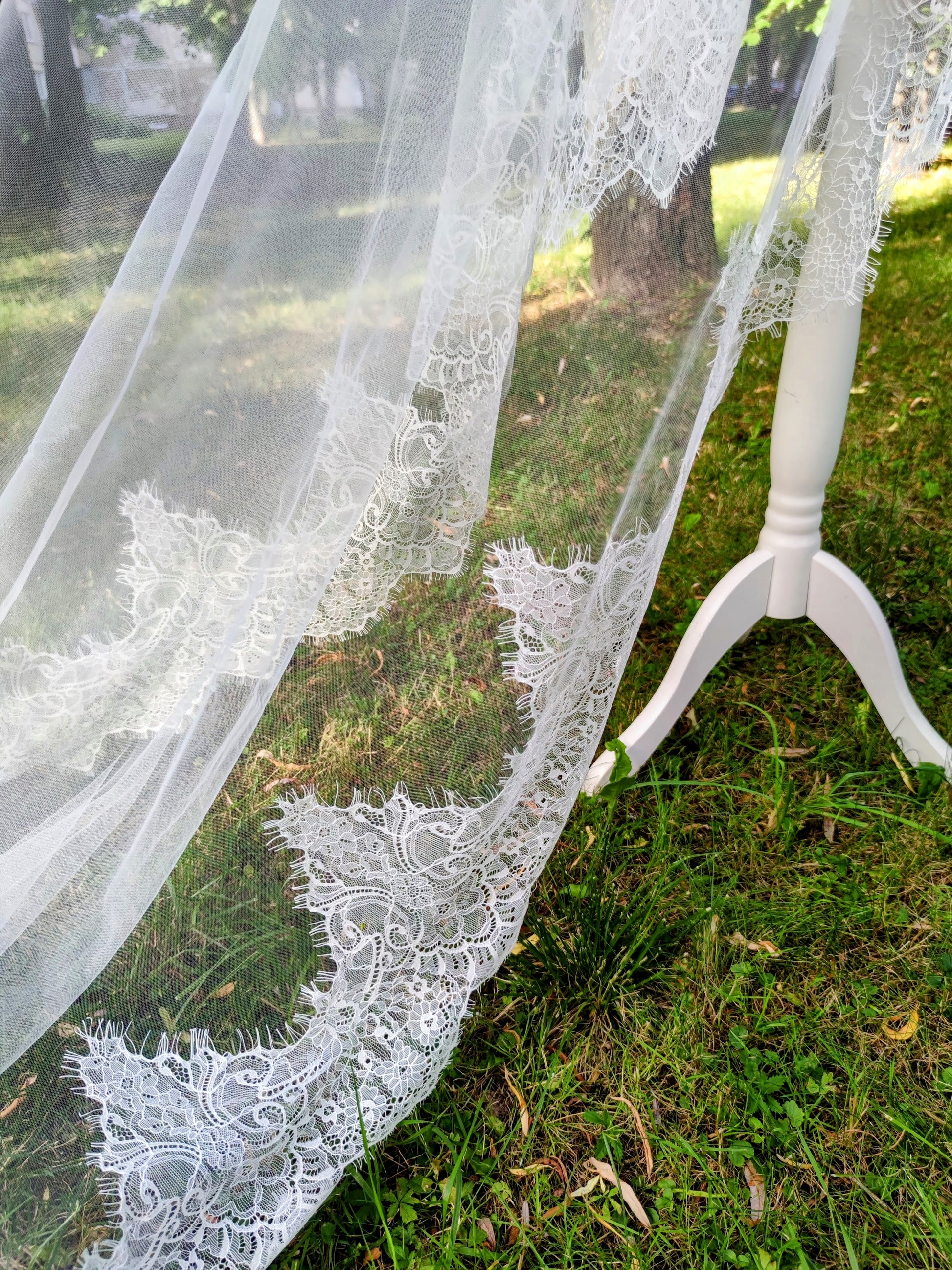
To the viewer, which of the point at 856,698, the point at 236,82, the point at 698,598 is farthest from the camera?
the point at 698,598

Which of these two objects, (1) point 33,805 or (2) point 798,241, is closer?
(1) point 33,805

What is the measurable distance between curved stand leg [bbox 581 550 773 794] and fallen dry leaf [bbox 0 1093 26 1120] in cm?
90

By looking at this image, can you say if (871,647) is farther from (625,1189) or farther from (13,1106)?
(13,1106)

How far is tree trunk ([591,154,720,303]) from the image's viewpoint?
3.43 feet

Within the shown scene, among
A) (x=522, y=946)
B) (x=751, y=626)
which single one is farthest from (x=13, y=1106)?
(x=751, y=626)

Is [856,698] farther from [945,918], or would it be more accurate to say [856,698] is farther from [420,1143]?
[420,1143]

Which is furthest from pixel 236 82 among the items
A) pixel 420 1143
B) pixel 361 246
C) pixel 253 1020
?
pixel 420 1143

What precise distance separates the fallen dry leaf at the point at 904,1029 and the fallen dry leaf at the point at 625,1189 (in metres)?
0.40

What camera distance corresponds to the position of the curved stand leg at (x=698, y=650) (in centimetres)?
160

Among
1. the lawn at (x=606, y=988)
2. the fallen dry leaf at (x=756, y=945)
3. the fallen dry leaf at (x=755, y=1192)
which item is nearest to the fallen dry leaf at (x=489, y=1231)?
the lawn at (x=606, y=988)

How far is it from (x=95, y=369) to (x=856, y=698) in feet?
4.70

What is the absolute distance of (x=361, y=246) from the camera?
0.92 metres

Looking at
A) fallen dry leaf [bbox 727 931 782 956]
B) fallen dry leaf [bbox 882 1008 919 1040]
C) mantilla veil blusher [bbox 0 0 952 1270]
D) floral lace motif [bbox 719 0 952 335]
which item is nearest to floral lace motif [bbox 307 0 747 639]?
mantilla veil blusher [bbox 0 0 952 1270]

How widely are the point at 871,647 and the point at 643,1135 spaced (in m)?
0.86
